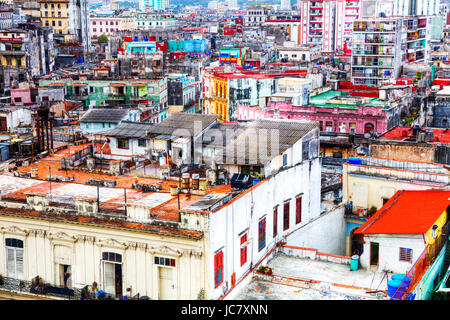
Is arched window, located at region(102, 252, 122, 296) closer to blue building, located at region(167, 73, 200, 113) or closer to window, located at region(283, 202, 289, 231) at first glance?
window, located at region(283, 202, 289, 231)

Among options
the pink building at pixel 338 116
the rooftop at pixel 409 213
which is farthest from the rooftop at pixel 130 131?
the pink building at pixel 338 116

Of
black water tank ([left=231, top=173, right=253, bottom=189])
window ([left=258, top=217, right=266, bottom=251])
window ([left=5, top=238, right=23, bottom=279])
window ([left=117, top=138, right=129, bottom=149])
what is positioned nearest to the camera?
window ([left=5, top=238, right=23, bottom=279])

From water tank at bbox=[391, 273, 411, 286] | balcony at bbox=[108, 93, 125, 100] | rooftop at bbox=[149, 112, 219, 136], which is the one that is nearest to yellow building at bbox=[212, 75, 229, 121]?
balcony at bbox=[108, 93, 125, 100]

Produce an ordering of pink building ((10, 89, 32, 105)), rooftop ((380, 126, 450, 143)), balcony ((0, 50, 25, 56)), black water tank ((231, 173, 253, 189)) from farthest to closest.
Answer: balcony ((0, 50, 25, 56)) → pink building ((10, 89, 32, 105)) → rooftop ((380, 126, 450, 143)) → black water tank ((231, 173, 253, 189))

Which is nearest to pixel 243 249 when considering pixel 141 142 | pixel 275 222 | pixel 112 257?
pixel 275 222

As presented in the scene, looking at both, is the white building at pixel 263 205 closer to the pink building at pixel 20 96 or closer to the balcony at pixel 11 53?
the pink building at pixel 20 96

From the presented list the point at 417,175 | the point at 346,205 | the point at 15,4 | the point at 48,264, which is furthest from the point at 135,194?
the point at 15,4

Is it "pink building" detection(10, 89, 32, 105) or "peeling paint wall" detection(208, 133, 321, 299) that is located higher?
"pink building" detection(10, 89, 32, 105)
